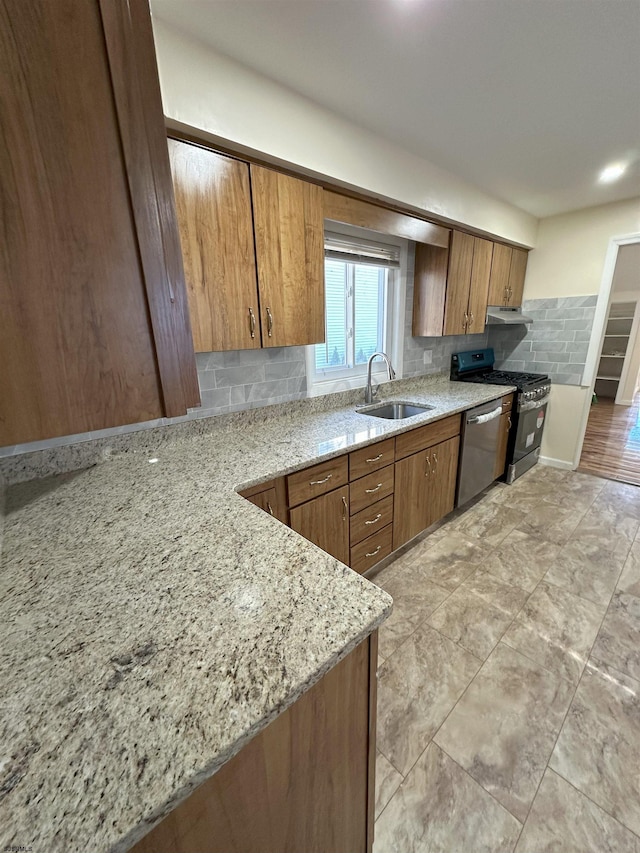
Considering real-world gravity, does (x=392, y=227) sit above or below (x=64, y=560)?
above

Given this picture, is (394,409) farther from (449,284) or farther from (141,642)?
(141,642)

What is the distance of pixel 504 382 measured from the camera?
3.06 m

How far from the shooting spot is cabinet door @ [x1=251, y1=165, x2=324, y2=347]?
4.81 feet

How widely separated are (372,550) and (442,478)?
2.58ft

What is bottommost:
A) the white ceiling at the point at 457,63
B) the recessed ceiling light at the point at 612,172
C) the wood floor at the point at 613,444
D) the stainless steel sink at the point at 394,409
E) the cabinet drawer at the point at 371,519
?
the wood floor at the point at 613,444

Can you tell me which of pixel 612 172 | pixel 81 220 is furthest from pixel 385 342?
pixel 81 220

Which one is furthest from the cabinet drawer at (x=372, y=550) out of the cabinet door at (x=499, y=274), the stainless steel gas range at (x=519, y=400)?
the cabinet door at (x=499, y=274)

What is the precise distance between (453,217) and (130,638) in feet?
9.39

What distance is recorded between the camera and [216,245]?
1349 mm

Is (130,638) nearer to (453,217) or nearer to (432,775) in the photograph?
(432,775)

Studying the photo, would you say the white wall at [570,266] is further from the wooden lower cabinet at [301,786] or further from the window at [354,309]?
the wooden lower cabinet at [301,786]

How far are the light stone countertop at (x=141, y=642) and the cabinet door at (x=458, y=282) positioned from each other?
233cm

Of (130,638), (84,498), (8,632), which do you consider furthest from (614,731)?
(84,498)

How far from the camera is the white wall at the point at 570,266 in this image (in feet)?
9.45
